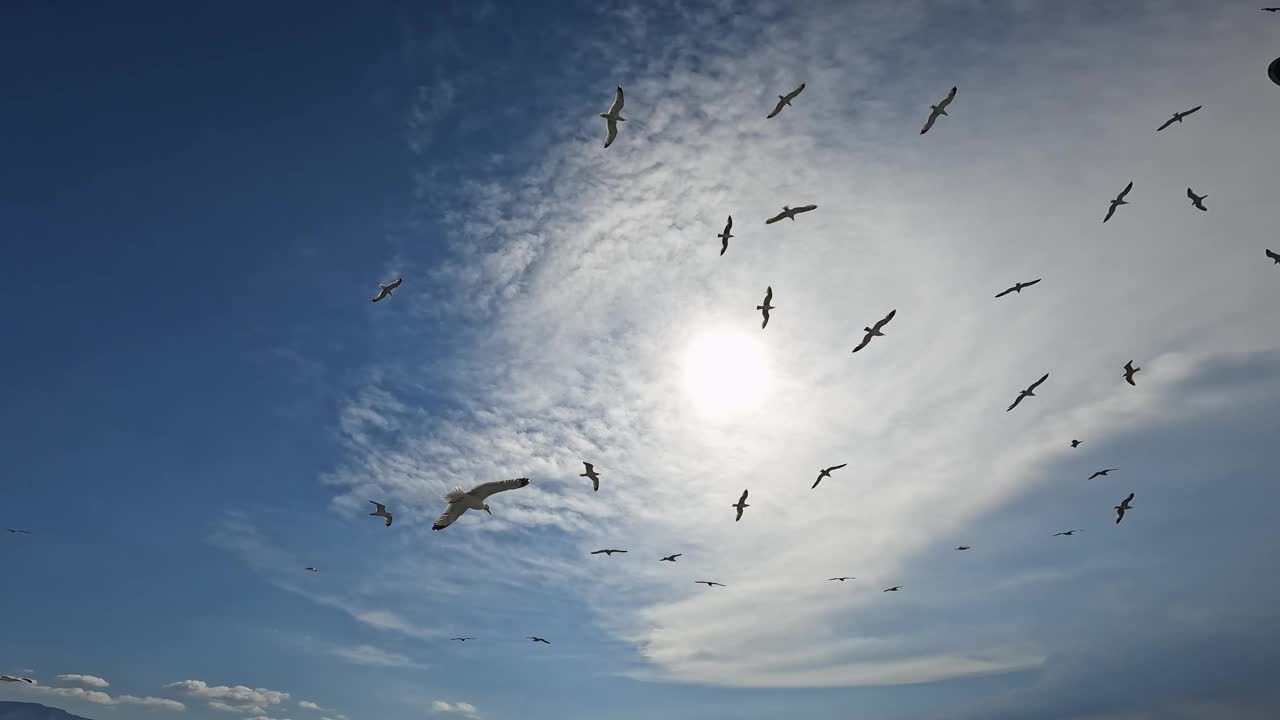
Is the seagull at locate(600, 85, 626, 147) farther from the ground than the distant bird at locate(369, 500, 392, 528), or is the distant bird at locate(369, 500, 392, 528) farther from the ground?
the seagull at locate(600, 85, 626, 147)

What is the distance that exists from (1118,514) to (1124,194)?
32890 millimetres

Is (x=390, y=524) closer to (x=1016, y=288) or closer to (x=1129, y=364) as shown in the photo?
(x=1016, y=288)

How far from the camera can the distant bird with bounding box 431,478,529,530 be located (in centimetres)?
3393

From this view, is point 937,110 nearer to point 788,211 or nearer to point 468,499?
point 788,211

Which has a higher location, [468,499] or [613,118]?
[613,118]

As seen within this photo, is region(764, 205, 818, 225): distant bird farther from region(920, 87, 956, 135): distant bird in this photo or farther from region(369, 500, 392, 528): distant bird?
region(369, 500, 392, 528): distant bird

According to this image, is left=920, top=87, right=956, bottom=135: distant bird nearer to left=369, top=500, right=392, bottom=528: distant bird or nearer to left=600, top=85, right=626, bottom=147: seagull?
left=600, top=85, right=626, bottom=147: seagull

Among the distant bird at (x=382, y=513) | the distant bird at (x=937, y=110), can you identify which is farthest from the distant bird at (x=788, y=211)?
the distant bird at (x=382, y=513)

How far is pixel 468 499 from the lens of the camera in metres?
36.6

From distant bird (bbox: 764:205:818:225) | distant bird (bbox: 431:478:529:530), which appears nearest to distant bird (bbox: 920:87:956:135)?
distant bird (bbox: 764:205:818:225)

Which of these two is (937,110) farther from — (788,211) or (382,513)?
(382,513)

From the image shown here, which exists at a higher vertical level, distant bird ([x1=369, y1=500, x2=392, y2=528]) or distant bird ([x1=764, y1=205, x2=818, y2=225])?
distant bird ([x1=764, y1=205, x2=818, y2=225])

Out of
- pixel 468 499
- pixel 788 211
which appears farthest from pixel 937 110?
pixel 468 499

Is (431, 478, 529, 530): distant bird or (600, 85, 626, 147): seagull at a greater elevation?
(600, 85, 626, 147): seagull
